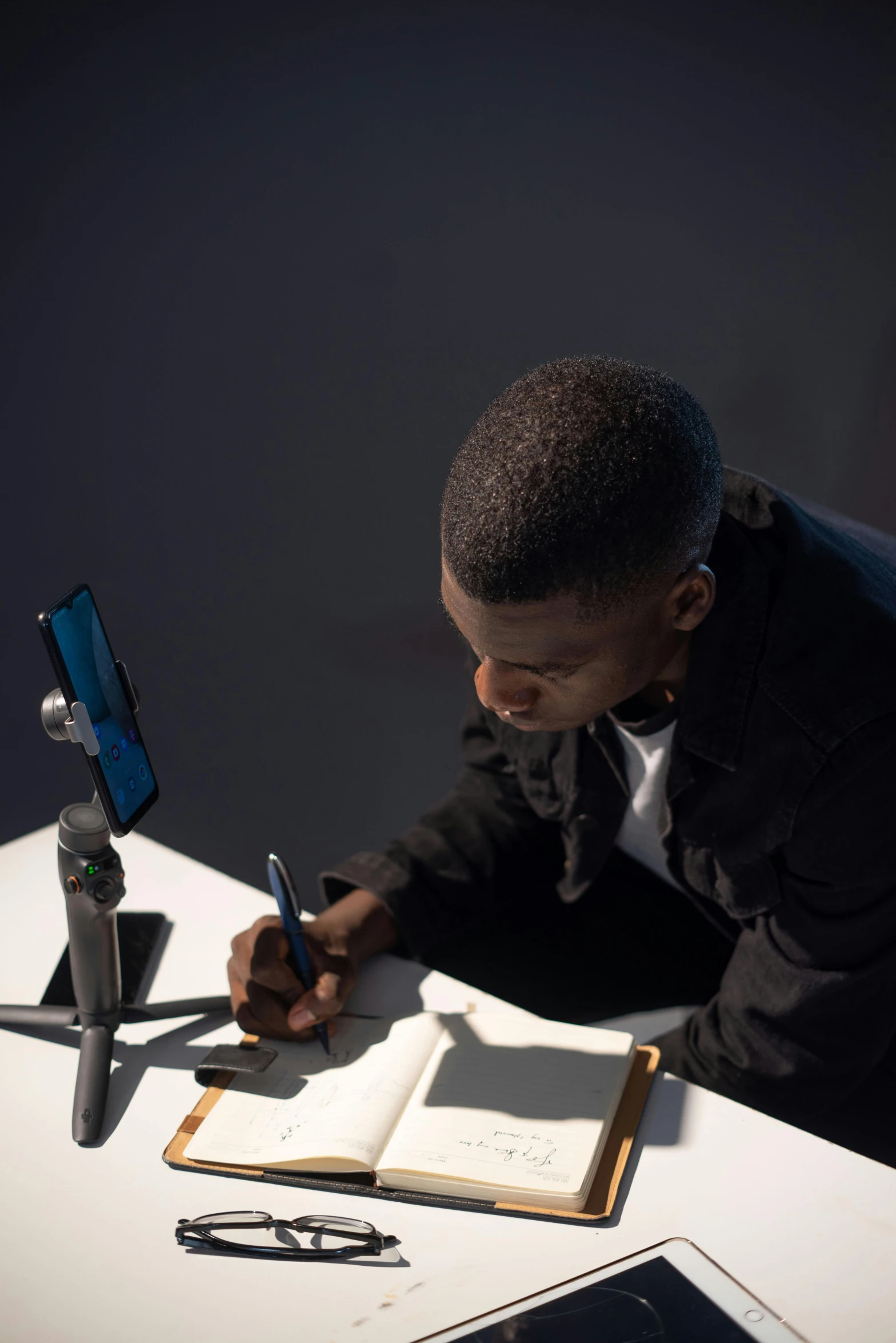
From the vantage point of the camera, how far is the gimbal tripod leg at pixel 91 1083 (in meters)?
0.91

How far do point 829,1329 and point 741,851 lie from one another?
50 cm

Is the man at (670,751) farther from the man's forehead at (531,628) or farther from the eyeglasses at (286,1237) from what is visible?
the eyeglasses at (286,1237)

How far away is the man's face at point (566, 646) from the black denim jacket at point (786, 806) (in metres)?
0.11

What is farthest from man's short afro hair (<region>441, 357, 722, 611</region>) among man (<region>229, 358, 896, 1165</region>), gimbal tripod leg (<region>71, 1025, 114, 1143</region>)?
gimbal tripod leg (<region>71, 1025, 114, 1143</region>)

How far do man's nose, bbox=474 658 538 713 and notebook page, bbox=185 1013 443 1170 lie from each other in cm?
31

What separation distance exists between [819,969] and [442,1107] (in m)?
0.43

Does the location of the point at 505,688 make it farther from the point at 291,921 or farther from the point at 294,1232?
the point at 294,1232

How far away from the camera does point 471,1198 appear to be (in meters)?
0.83

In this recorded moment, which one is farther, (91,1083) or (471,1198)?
(91,1083)

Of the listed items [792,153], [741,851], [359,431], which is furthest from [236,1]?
[741,851]

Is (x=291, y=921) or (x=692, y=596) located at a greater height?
(x=692, y=596)

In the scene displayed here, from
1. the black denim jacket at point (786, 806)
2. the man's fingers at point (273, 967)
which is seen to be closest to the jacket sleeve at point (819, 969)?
the black denim jacket at point (786, 806)

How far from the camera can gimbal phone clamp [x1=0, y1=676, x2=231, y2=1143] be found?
90 cm

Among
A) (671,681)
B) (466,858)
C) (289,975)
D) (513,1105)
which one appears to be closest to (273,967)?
(289,975)
